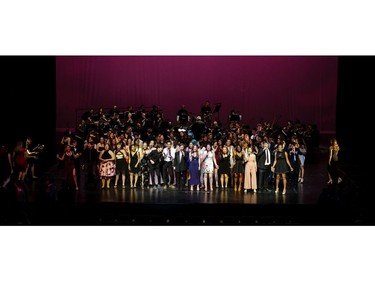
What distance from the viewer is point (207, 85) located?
19172 millimetres

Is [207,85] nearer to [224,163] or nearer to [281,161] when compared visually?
[224,163]

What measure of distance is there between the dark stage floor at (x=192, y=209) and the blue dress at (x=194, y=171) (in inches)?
16.9

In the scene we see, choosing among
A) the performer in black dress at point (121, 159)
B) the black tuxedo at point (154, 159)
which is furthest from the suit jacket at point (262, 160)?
the performer in black dress at point (121, 159)

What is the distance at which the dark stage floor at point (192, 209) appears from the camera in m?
16.1

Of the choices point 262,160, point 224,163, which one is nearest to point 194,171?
point 224,163

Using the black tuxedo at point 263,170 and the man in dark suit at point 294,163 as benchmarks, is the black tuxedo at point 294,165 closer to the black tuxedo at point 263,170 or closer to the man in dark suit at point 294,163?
the man in dark suit at point 294,163

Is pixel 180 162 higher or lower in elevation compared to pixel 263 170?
higher

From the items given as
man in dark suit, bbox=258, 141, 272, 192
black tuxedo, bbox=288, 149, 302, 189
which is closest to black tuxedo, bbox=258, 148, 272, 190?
man in dark suit, bbox=258, 141, 272, 192

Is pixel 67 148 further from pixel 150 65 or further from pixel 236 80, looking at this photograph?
pixel 236 80

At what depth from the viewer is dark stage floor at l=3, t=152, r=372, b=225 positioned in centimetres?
1608

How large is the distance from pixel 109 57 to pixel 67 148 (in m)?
3.03

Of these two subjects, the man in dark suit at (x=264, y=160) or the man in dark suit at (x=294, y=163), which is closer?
the man in dark suit at (x=264, y=160)

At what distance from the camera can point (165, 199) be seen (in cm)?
1645

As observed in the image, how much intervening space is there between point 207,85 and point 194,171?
301 centimetres
